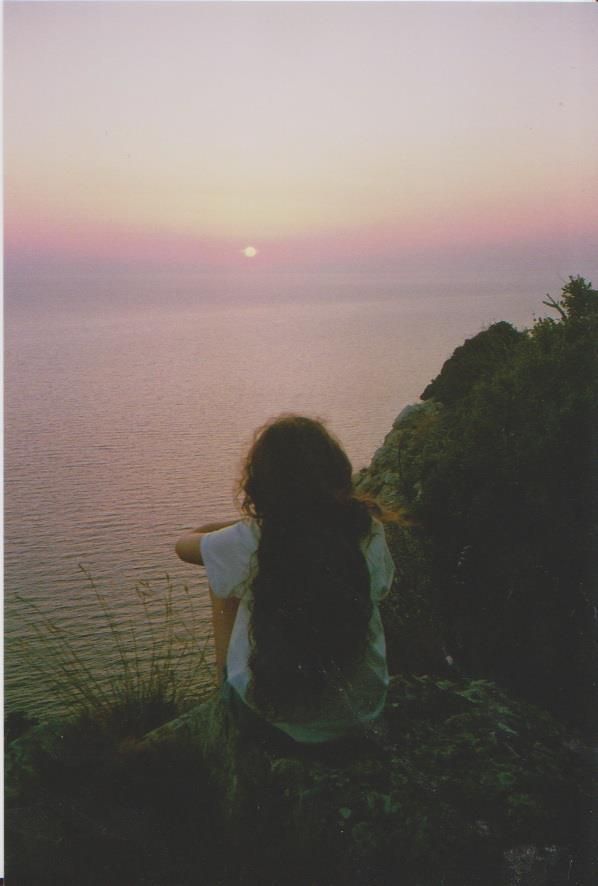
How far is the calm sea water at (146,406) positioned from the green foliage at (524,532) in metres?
0.54

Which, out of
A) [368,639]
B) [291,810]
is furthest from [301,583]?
[291,810]

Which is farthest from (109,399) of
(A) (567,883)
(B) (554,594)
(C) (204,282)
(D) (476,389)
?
(A) (567,883)

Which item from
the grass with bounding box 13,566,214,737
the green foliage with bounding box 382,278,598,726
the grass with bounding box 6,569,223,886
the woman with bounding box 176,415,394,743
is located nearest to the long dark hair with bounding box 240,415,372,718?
the woman with bounding box 176,415,394,743

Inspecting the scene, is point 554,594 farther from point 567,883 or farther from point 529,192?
point 529,192

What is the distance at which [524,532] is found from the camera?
9.40 feet

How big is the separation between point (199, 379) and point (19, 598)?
138cm

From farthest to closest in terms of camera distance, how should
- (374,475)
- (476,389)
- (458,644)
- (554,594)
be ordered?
1. (374,475)
2. (476,389)
3. (458,644)
4. (554,594)

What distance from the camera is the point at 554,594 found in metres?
2.85

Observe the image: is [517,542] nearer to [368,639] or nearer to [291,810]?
[368,639]

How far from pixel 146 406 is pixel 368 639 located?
6.18 feet

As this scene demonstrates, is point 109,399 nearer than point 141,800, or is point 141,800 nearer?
point 141,800

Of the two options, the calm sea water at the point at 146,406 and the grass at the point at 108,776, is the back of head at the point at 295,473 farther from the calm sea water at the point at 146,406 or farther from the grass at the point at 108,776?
the grass at the point at 108,776

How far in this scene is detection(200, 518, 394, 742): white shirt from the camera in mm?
2365

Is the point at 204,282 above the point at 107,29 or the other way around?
the other way around
